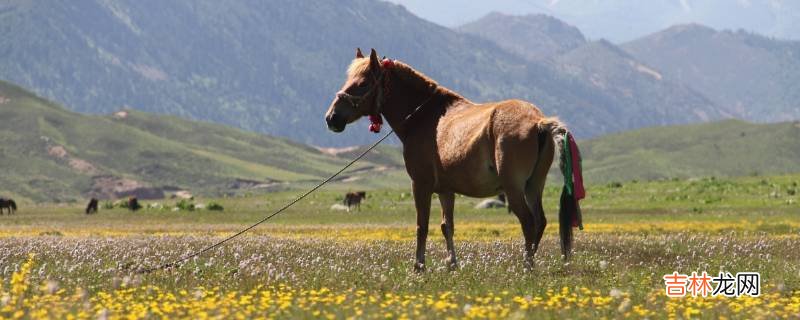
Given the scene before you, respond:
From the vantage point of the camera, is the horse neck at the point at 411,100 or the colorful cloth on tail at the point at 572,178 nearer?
the colorful cloth on tail at the point at 572,178

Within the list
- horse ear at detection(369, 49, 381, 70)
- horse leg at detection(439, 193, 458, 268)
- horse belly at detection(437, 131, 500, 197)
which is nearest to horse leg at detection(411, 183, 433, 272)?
horse leg at detection(439, 193, 458, 268)

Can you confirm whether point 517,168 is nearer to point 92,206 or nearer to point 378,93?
point 378,93

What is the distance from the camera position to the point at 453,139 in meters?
17.4

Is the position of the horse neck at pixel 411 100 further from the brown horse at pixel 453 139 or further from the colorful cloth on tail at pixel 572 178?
the colorful cloth on tail at pixel 572 178

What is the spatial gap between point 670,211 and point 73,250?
51.1m

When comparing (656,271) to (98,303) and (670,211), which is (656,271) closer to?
(98,303)

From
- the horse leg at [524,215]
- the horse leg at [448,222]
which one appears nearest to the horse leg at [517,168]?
the horse leg at [524,215]

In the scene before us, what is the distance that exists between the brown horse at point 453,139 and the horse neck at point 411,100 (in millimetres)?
18

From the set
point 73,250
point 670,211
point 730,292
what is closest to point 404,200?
point 670,211

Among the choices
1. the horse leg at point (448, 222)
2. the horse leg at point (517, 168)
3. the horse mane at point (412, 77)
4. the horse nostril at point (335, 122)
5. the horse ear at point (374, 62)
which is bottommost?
the horse leg at point (448, 222)

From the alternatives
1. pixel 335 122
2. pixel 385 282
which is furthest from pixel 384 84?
pixel 385 282

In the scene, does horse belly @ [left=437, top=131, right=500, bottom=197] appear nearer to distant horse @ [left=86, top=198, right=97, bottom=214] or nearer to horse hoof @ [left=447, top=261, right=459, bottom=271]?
horse hoof @ [left=447, top=261, right=459, bottom=271]

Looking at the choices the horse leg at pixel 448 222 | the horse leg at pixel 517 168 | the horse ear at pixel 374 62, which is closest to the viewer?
the horse leg at pixel 517 168

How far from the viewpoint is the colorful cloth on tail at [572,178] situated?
1653cm
